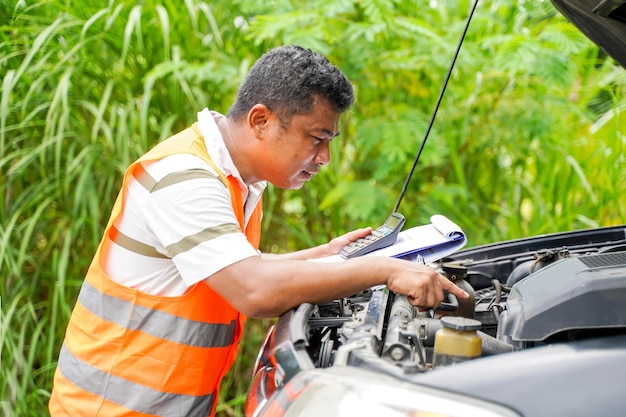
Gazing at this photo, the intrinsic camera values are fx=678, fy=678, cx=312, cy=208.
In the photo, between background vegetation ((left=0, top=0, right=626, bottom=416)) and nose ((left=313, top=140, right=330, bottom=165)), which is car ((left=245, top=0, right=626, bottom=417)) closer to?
nose ((left=313, top=140, right=330, bottom=165))

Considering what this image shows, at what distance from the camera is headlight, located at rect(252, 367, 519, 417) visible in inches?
44.4

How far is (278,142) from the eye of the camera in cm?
177

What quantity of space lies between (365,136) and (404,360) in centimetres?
210

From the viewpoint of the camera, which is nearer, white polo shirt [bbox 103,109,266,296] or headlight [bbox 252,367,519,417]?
headlight [bbox 252,367,519,417]

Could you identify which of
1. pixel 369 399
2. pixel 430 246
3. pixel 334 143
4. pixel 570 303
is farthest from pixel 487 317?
pixel 334 143

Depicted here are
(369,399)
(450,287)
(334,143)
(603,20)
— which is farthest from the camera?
(334,143)

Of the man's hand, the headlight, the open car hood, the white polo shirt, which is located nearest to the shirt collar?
the white polo shirt

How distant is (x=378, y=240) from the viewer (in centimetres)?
194

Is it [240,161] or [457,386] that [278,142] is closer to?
[240,161]

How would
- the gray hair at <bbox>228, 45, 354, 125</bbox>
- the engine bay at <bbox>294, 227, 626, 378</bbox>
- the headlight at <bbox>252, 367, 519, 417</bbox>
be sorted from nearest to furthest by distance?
the headlight at <bbox>252, 367, 519, 417</bbox>, the engine bay at <bbox>294, 227, 626, 378</bbox>, the gray hair at <bbox>228, 45, 354, 125</bbox>

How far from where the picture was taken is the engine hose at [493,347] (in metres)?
1.45

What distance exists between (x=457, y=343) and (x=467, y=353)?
27mm

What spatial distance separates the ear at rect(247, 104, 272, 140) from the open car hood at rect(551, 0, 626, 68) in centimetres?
88

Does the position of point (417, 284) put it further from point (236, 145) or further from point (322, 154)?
point (236, 145)
